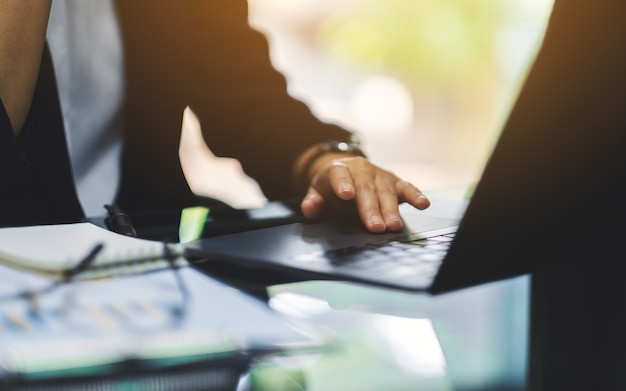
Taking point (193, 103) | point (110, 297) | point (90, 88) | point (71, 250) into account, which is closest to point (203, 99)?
point (193, 103)

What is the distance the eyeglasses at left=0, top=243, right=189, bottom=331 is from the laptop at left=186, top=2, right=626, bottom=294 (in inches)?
2.7

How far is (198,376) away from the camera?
0.25 m

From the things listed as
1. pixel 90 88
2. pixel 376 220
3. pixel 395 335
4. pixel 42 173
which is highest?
pixel 90 88

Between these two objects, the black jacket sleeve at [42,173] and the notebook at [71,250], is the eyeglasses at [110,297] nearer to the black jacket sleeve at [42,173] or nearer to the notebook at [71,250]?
the notebook at [71,250]

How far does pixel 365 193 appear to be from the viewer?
610 millimetres

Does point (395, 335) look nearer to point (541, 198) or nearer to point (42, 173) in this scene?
point (541, 198)

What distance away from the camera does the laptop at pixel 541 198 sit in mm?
335

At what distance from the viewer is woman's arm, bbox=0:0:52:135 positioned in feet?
2.30

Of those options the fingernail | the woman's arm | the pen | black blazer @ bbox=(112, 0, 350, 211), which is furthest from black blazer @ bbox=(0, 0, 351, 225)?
the fingernail

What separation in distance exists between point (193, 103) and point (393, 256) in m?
0.73

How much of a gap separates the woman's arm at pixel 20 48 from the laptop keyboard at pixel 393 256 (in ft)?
1.52

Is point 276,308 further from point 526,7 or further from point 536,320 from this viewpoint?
point 526,7

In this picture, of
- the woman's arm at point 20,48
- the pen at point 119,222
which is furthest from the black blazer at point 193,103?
the pen at point 119,222

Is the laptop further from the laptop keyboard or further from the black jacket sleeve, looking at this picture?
the black jacket sleeve
